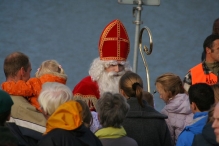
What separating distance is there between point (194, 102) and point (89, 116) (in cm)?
90

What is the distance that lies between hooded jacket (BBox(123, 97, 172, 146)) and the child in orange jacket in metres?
0.64

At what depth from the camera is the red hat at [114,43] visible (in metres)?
7.56

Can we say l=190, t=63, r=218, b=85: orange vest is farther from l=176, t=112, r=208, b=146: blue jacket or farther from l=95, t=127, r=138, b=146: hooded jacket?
l=95, t=127, r=138, b=146: hooded jacket

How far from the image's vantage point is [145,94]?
6664 mm

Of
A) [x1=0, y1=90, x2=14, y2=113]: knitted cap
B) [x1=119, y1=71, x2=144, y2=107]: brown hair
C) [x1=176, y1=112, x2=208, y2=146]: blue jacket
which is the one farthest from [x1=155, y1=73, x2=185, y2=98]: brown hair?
[x1=0, y1=90, x2=14, y2=113]: knitted cap

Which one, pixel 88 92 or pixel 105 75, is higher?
pixel 105 75

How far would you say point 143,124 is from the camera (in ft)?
20.4

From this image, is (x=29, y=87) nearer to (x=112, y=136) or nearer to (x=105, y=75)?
(x=112, y=136)

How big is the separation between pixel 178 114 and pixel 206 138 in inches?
50.7

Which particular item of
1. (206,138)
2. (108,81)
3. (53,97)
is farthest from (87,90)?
(206,138)

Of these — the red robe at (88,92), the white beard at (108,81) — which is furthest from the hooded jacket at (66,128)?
the white beard at (108,81)

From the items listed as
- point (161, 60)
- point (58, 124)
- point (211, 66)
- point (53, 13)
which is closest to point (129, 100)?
point (58, 124)

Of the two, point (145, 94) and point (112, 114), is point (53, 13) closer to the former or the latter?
→ point (145, 94)

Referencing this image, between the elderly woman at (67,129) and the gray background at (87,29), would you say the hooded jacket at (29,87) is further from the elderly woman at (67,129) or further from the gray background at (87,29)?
the gray background at (87,29)
